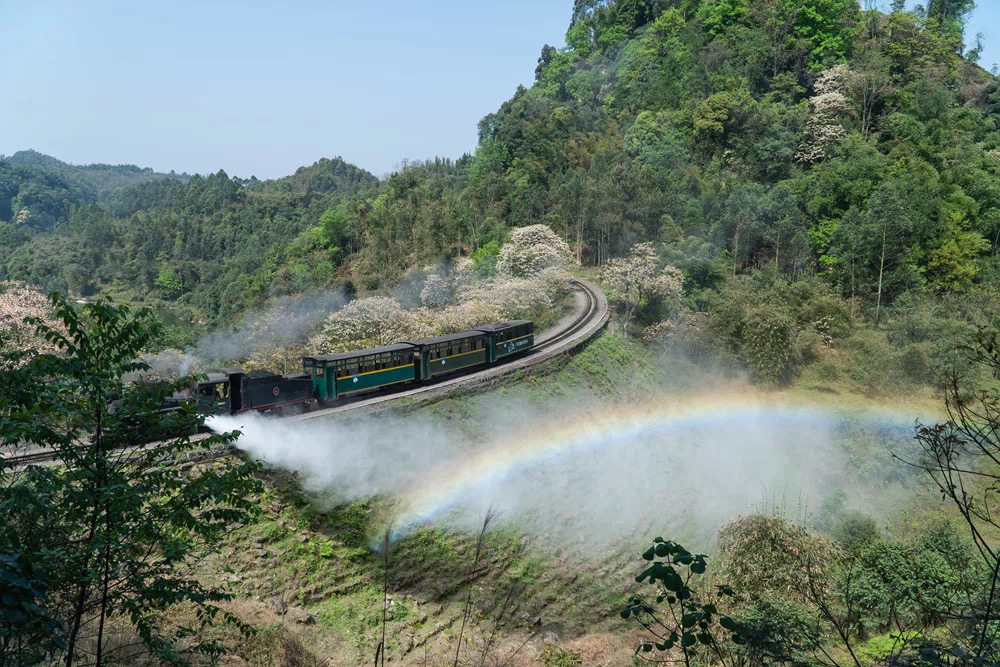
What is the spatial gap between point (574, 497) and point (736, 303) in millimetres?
18197

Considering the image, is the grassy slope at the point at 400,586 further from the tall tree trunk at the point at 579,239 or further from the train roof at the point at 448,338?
the tall tree trunk at the point at 579,239

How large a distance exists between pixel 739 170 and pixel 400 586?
45.6 metres

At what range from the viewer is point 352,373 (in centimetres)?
2159

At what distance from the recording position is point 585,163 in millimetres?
57094

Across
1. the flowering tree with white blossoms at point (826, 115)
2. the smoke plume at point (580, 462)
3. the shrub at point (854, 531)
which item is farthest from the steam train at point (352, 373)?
the flowering tree with white blossoms at point (826, 115)

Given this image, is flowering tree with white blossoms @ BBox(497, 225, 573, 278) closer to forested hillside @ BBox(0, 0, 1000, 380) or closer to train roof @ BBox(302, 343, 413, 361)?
forested hillside @ BBox(0, 0, 1000, 380)

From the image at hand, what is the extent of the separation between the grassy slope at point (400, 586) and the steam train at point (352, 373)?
287 cm

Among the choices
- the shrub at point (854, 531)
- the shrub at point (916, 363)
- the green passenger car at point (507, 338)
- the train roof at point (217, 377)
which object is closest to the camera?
the shrub at point (854, 531)

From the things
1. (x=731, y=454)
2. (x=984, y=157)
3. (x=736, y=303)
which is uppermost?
(x=984, y=157)

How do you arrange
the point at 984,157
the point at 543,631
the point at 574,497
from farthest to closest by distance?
the point at 984,157
the point at 574,497
the point at 543,631

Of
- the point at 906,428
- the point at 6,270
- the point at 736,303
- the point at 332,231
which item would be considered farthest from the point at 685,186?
the point at 6,270

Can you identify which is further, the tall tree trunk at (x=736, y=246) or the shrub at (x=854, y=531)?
the tall tree trunk at (x=736, y=246)

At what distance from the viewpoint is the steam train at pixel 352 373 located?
1894cm

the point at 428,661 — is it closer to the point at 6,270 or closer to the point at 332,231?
the point at 332,231
